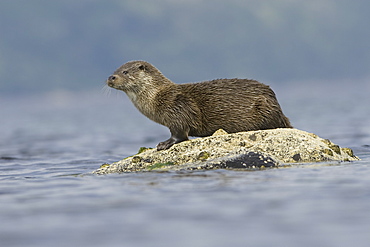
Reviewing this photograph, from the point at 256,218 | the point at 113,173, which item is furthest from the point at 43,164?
the point at 256,218

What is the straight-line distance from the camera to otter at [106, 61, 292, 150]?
10875 millimetres

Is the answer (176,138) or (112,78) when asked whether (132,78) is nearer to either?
(112,78)

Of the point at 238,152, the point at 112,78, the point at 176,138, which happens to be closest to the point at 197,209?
the point at 238,152

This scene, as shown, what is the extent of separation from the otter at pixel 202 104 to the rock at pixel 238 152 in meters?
0.25

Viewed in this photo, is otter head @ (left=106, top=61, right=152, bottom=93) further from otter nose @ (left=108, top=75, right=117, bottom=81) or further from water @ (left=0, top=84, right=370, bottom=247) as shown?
water @ (left=0, top=84, right=370, bottom=247)

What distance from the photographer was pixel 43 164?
51.4 ft

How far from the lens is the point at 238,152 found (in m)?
10.2

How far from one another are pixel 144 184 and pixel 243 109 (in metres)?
2.91

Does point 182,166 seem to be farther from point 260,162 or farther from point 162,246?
point 162,246

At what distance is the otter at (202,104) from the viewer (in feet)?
35.7

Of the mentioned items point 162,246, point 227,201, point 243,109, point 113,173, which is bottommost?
point 162,246

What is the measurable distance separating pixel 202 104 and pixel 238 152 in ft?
3.91

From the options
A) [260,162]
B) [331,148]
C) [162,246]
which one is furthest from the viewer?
[331,148]

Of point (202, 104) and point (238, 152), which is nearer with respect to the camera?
point (238, 152)
